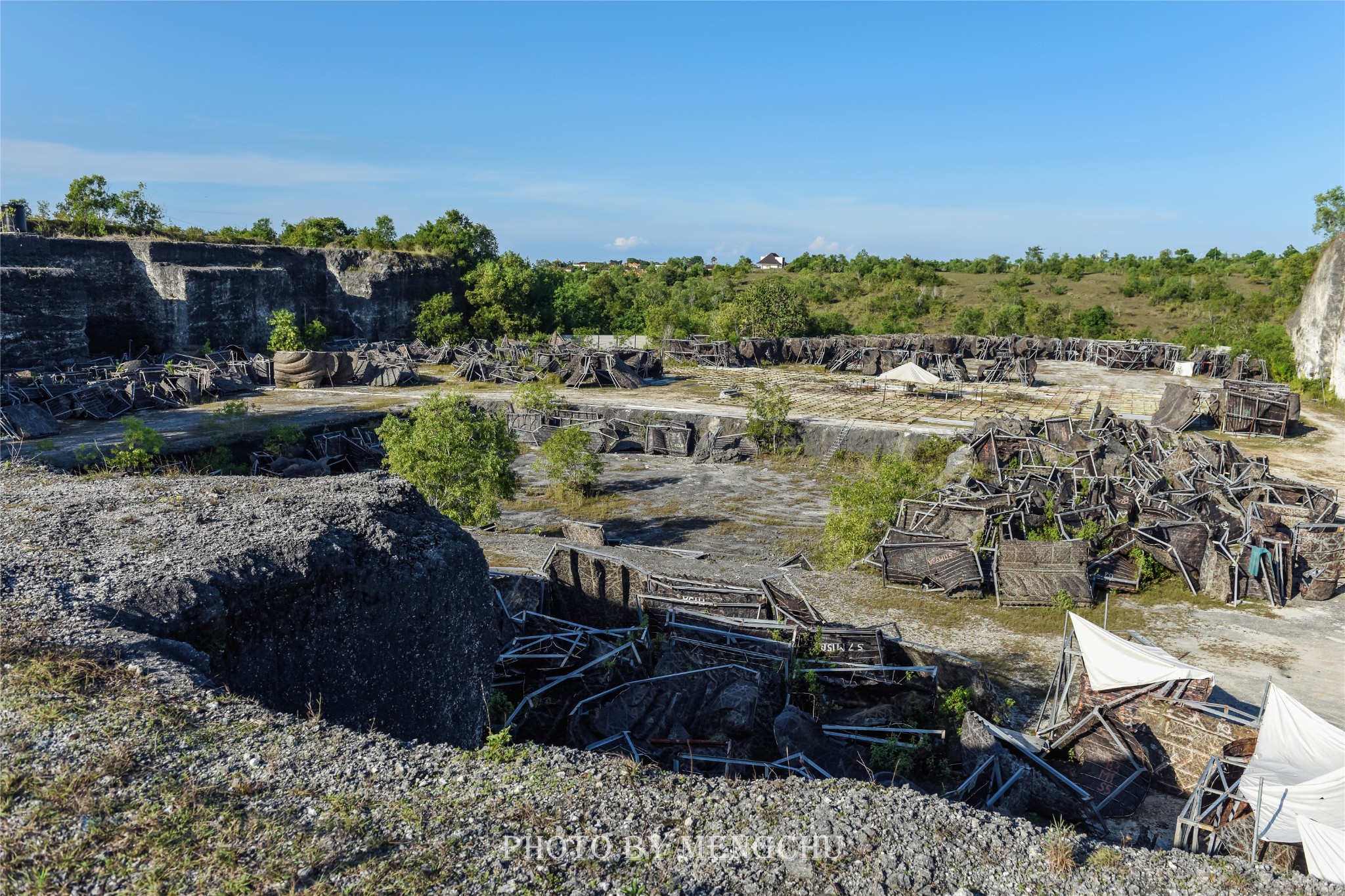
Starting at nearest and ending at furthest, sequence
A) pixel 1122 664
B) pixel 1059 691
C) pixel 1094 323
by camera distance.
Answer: pixel 1122 664, pixel 1059 691, pixel 1094 323

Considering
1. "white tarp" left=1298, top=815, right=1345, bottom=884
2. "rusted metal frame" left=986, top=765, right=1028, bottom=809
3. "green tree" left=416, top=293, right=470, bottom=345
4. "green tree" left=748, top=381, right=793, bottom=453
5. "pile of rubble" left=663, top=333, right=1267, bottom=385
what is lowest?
"rusted metal frame" left=986, top=765, right=1028, bottom=809

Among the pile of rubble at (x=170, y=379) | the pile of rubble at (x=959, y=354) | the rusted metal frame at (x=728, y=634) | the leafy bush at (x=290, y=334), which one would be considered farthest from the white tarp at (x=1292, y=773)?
the leafy bush at (x=290, y=334)

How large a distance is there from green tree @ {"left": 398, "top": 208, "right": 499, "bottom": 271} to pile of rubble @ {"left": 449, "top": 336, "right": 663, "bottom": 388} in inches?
349

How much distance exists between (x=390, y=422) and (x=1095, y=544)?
12.6m

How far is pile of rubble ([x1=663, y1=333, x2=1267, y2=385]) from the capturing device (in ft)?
113

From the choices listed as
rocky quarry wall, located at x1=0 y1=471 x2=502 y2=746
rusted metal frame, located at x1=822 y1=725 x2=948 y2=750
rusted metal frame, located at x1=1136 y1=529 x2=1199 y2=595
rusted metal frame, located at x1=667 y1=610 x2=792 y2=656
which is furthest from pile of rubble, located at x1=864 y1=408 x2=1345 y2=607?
rocky quarry wall, located at x1=0 y1=471 x2=502 y2=746

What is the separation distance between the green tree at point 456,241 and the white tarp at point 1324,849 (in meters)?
40.8

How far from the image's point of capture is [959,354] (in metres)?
38.5

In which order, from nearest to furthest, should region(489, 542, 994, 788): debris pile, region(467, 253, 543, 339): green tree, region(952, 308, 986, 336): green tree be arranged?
region(489, 542, 994, 788): debris pile, region(467, 253, 543, 339): green tree, region(952, 308, 986, 336): green tree

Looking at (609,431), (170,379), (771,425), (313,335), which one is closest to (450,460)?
(609,431)

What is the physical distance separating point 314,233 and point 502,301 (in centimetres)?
1096

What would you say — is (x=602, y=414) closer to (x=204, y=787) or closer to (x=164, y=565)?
(x=164, y=565)

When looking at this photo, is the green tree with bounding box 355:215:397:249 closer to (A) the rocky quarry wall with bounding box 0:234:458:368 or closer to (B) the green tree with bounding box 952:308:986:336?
(A) the rocky quarry wall with bounding box 0:234:458:368

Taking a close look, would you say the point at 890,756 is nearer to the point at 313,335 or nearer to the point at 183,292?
the point at 313,335
